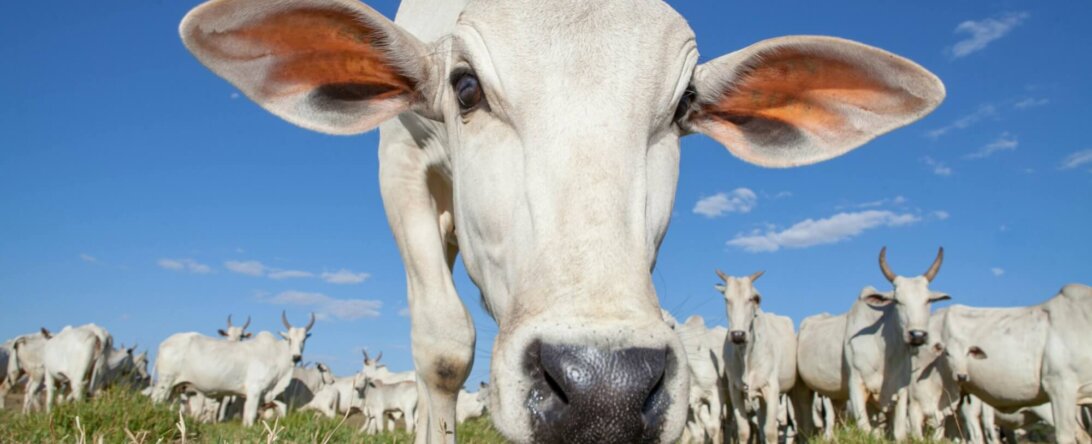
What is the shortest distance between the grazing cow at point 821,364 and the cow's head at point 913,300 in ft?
6.23

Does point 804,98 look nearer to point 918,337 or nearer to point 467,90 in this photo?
point 467,90

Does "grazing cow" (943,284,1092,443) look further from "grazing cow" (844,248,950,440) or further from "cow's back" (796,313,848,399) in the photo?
"cow's back" (796,313,848,399)

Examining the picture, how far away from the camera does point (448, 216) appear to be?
14.4ft

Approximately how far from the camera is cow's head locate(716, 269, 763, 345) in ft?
43.9

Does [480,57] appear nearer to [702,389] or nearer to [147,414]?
[147,414]

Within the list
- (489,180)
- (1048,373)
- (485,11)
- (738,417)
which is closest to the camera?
(489,180)

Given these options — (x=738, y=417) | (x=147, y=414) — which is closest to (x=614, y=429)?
(x=147, y=414)

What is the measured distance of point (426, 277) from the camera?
375cm

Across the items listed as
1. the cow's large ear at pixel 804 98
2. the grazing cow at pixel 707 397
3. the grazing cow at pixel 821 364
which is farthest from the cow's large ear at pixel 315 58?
the grazing cow at pixel 821 364

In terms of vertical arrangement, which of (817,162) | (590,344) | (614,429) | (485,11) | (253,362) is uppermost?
(253,362)

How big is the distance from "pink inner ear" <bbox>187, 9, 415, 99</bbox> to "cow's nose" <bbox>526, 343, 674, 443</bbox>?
64.9 inches

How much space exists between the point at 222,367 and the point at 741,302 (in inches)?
617

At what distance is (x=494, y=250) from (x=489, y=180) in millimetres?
229

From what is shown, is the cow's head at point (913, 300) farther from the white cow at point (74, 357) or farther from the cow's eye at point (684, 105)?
the white cow at point (74, 357)
